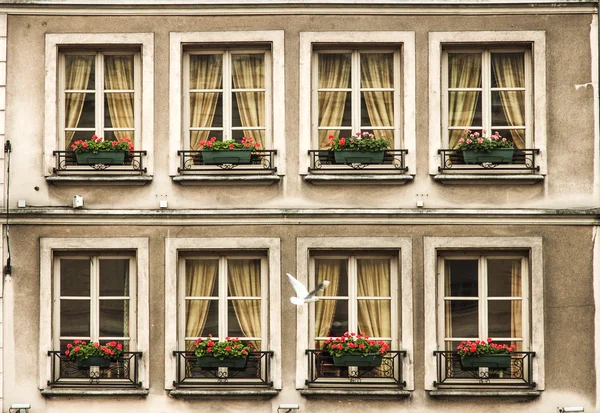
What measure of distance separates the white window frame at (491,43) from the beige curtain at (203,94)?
3.14m

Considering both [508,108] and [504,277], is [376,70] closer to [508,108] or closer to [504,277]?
[508,108]

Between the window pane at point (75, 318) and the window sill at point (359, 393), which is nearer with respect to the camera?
the window sill at point (359, 393)

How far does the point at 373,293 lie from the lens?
18781mm

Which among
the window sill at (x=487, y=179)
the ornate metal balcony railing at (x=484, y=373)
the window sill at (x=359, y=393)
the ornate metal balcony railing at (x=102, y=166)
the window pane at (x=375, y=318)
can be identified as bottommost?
Result: the window sill at (x=359, y=393)

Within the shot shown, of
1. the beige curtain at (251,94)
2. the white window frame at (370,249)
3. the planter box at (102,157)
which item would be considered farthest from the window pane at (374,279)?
the planter box at (102,157)

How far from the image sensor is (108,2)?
18672 millimetres

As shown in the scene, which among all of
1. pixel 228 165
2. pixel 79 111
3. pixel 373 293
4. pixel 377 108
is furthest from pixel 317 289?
pixel 79 111

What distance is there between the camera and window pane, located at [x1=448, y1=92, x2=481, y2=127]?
18875 mm

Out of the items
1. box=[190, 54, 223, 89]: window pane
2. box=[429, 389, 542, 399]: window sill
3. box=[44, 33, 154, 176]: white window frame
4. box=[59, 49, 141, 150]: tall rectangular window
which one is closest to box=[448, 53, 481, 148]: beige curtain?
box=[190, 54, 223, 89]: window pane

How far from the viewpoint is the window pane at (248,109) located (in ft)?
62.1

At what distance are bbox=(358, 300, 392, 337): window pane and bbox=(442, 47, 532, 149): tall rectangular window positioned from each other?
257cm

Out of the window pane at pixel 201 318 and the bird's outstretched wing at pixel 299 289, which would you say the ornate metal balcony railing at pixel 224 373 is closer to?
the window pane at pixel 201 318

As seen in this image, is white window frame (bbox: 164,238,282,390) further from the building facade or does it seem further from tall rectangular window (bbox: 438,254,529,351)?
tall rectangular window (bbox: 438,254,529,351)

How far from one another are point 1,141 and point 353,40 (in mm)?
5274
